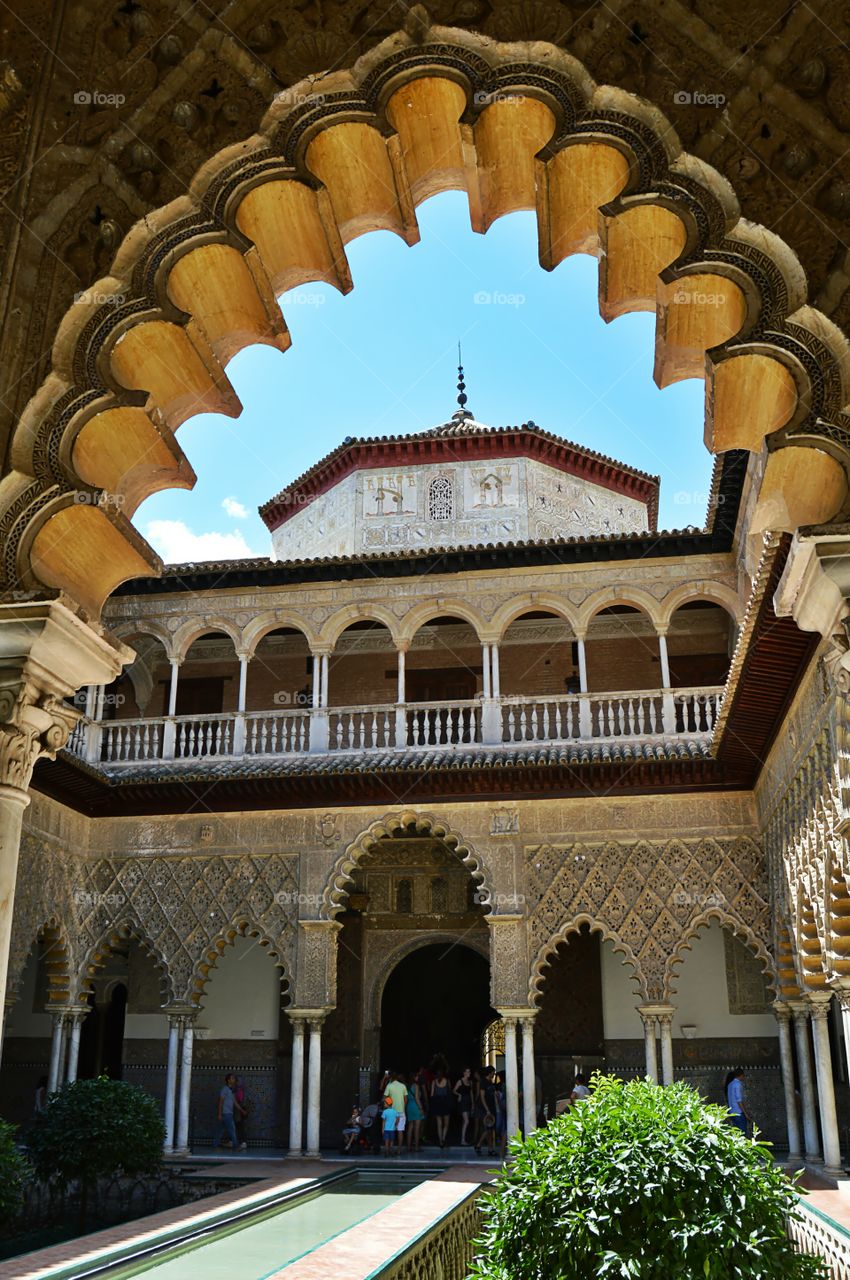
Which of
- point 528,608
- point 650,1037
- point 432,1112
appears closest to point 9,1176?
point 650,1037

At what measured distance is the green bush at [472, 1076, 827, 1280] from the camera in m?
3.38

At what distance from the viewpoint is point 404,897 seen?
1480 cm

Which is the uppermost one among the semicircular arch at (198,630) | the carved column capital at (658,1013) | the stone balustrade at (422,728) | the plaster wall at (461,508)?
the plaster wall at (461,508)

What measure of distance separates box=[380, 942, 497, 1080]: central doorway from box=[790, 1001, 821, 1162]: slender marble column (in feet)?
15.2

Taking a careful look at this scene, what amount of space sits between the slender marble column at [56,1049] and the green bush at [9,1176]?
14.8 ft

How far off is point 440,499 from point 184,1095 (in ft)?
30.4

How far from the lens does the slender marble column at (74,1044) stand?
499 inches

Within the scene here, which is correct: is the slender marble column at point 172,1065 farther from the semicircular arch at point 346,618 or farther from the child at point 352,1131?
the semicircular arch at point 346,618

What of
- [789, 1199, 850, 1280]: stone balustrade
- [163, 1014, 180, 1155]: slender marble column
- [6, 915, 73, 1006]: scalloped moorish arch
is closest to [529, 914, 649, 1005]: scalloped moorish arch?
[163, 1014, 180, 1155]: slender marble column

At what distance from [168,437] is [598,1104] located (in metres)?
2.73

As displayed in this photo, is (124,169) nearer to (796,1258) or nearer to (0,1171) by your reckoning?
(796,1258)

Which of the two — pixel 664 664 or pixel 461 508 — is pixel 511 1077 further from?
pixel 461 508

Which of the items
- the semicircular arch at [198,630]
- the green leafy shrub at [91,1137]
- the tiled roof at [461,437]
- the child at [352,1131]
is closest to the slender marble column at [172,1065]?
the child at [352,1131]

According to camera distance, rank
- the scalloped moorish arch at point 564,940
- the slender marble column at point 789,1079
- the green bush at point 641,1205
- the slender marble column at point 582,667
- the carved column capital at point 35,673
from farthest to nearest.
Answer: the slender marble column at point 582,667 → the scalloped moorish arch at point 564,940 → the slender marble column at point 789,1079 → the carved column capital at point 35,673 → the green bush at point 641,1205
